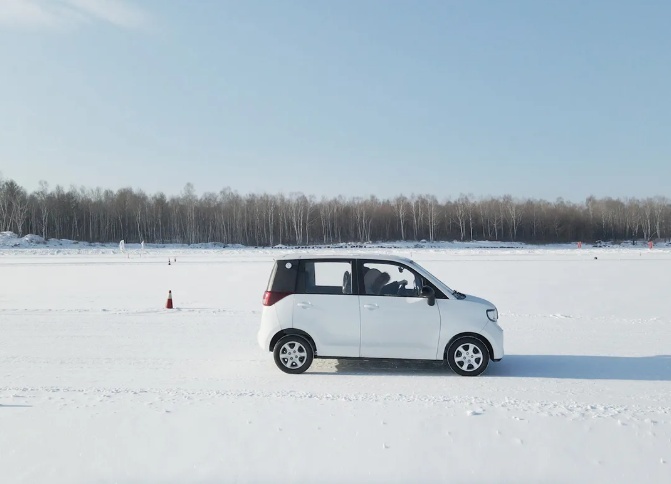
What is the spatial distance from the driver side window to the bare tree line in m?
96.7

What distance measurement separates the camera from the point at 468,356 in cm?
834

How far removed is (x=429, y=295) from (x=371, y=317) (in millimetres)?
941

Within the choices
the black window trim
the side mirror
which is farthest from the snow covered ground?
the black window trim

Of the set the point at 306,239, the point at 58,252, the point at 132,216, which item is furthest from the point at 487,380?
the point at 132,216

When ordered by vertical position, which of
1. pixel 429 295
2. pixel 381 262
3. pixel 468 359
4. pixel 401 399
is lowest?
pixel 401 399

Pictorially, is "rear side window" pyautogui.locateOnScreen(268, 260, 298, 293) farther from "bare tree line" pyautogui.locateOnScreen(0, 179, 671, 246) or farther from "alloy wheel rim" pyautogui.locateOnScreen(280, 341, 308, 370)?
"bare tree line" pyautogui.locateOnScreen(0, 179, 671, 246)

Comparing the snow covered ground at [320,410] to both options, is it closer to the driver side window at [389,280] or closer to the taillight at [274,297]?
the taillight at [274,297]

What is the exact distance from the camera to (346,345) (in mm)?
8430

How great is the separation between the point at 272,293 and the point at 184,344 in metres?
3.51

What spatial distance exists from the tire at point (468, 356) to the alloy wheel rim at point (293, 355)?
88.8 inches

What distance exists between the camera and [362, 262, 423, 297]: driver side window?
852 centimetres

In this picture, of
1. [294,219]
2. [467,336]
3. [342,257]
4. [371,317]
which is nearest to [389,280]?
[371,317]

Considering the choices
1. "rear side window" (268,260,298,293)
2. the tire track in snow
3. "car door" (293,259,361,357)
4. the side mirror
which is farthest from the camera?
"rear side window" (268,260,298,293)

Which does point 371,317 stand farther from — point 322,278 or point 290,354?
point 290,354
